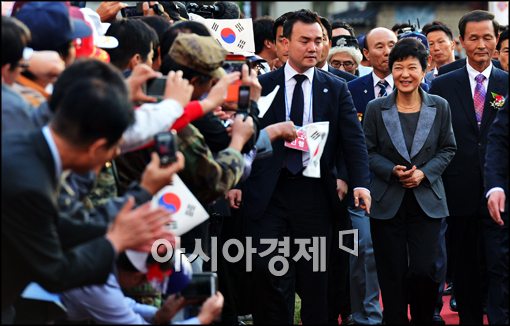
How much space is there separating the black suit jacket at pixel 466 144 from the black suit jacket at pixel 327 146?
1.19m

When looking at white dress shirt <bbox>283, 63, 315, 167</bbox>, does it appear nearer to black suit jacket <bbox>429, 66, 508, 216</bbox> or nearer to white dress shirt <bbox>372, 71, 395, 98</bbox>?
black suit jacket <bbox>429, 66, 508, 216</bbox>

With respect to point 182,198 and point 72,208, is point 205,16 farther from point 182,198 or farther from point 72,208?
point 72,208

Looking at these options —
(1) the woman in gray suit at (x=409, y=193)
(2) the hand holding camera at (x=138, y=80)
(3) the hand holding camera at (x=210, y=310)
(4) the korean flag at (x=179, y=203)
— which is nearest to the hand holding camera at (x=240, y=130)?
(4) the korean flag at (x=179, y=203)

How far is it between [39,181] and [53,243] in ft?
0.90

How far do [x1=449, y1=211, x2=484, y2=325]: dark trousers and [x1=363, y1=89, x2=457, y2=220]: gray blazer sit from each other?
1.96ft

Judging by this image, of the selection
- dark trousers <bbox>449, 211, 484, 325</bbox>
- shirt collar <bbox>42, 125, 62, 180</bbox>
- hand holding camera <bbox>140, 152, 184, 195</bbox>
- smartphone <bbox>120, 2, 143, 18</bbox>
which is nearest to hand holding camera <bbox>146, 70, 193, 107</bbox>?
hand holding camera <bbox>140, 152, 184, 195</bbox>

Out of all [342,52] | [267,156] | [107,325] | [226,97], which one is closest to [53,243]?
[107,325]

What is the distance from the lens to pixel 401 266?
8289 millimetres

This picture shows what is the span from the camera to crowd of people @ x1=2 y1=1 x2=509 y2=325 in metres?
4.52

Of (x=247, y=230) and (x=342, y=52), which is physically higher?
(x=342, y=52)

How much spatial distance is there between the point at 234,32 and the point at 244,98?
294cm

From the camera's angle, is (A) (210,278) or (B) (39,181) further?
(A) (210,278)

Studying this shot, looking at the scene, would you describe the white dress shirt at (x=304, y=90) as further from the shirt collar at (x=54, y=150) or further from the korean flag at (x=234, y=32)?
the shirt collar at (x=54, y=150)

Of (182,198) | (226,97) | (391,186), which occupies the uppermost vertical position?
(226,97)
